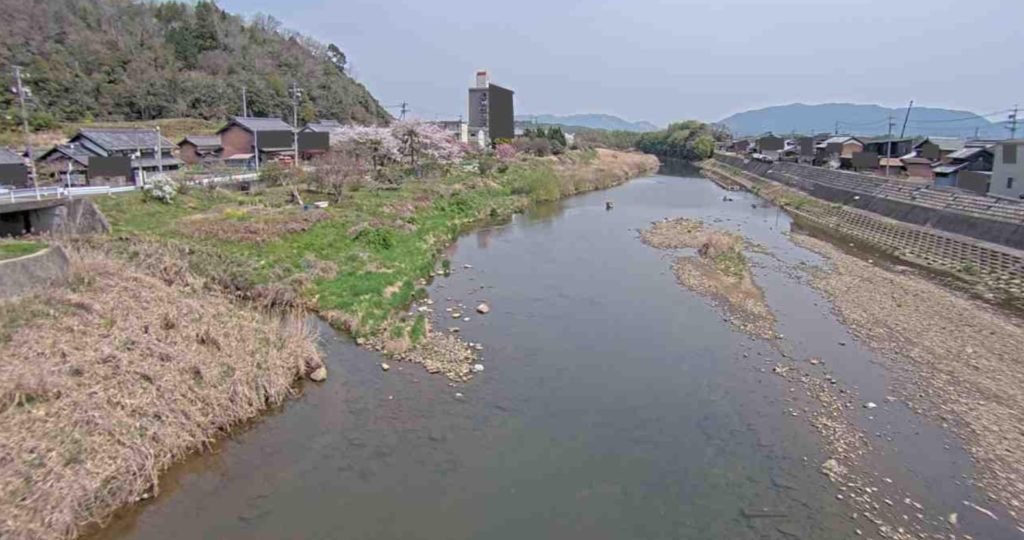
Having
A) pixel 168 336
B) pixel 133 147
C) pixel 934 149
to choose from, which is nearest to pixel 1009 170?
pixel 934 149

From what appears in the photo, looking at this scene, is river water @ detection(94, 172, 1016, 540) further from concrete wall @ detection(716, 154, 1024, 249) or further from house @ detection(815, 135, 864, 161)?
house @ detection(815, 135, 864, 161)

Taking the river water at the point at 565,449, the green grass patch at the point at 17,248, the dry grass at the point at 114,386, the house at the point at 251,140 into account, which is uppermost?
the house at the point at 251,140

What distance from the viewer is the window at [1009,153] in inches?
1075

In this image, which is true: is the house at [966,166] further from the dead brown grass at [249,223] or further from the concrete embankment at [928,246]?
the dead brown grass at [249,223]

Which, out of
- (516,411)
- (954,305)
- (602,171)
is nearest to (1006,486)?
(516,411)

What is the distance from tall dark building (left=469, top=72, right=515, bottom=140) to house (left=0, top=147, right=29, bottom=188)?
184 feet

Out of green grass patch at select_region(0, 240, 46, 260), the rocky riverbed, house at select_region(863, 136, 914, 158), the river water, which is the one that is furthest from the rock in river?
house at select_region(863, 136, 914, 158)

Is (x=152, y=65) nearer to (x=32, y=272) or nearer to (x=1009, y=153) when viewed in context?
(x=32, y=272)

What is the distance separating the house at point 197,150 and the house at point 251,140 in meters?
0.62

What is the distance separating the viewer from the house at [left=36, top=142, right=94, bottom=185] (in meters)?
26.2

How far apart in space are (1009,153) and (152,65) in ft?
239

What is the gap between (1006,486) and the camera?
855 centimetres

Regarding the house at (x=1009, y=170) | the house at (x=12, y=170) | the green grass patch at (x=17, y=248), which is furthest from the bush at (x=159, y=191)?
the house at (x=1009, y=170)

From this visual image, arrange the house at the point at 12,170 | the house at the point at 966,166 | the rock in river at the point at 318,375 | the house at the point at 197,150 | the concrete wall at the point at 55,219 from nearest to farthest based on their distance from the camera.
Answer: the rock in river at the point at 318,375 < the concrete wall at the point at 55,219 < the house at the point at 12,170 < the house at the point at 966,166 < the house at the point at 197,150
